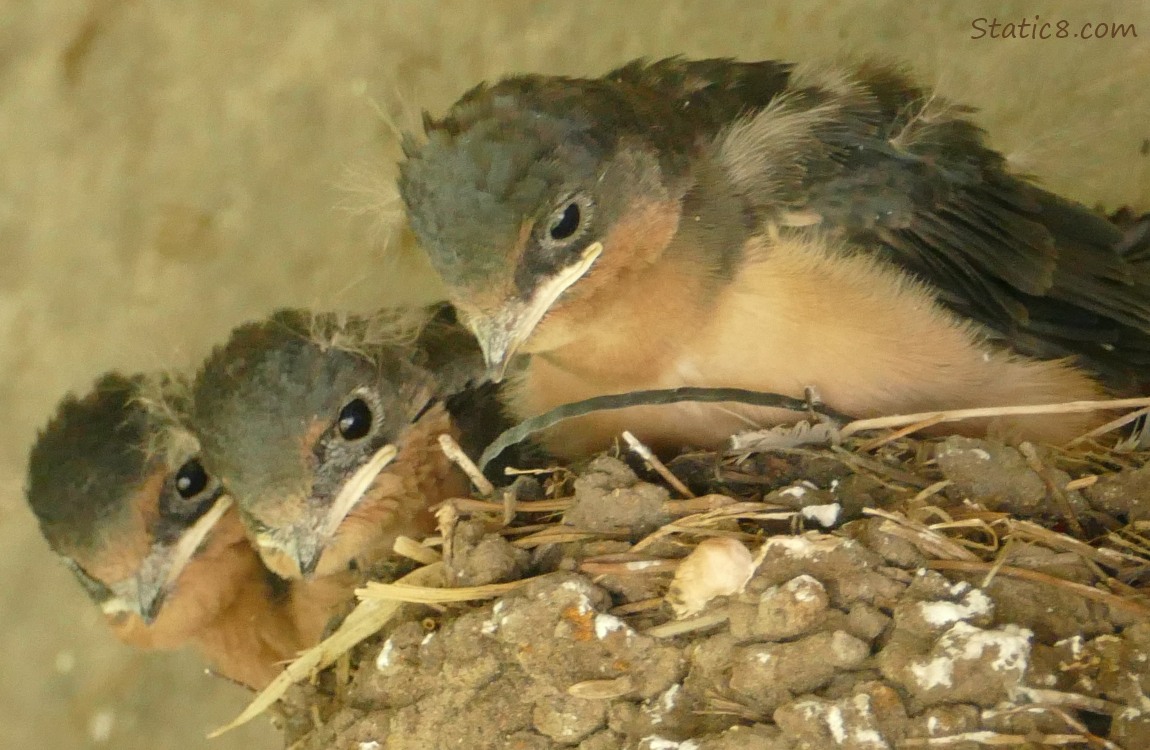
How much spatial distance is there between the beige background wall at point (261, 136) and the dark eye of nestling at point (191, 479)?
22 centimetres

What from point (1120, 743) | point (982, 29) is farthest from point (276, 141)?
point (1120, 743)

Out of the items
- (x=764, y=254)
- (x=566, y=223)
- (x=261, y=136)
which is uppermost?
(x=261, y=136)

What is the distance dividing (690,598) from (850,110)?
2.51 ft

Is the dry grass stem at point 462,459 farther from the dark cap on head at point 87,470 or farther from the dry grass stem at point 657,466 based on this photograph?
the dark cap on head at point 87,470

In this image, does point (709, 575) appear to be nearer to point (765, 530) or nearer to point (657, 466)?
point (765, 530)

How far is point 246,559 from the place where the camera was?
198 cm

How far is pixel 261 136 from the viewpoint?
79.3 inches

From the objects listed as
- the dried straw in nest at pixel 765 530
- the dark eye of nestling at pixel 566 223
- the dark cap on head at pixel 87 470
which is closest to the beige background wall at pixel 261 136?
the dark cap on head at pixel 87 470

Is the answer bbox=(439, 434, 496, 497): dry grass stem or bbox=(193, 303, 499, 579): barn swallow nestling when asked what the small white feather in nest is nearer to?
bbox=(439, 434, 496, 497): dry grass stem

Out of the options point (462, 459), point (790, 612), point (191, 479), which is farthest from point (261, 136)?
point (790, 612)

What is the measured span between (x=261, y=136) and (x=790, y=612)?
1365mm

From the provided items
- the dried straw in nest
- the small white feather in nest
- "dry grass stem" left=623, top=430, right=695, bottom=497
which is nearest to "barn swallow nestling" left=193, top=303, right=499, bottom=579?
the dried straw in nest

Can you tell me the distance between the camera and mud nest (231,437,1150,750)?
1.09 metres

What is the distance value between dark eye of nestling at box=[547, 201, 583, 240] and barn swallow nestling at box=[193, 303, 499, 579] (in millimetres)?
467
